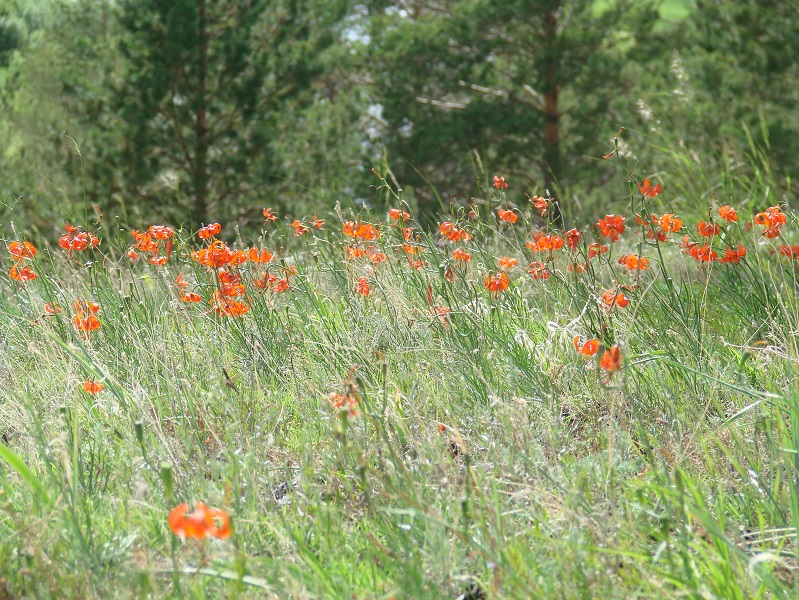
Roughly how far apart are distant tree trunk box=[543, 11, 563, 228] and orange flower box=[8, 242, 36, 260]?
33.1ft

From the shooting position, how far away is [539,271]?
2752mm

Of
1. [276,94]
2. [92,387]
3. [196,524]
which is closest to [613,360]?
[196,524]

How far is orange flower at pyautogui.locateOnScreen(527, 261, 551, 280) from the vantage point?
105 inches

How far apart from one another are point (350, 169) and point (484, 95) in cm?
314

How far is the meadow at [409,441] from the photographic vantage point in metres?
1.56

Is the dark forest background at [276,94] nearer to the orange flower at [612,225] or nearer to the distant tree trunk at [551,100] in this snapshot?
the distant tree trunk at [551,100]

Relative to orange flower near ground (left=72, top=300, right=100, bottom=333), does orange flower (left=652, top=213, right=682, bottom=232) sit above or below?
above

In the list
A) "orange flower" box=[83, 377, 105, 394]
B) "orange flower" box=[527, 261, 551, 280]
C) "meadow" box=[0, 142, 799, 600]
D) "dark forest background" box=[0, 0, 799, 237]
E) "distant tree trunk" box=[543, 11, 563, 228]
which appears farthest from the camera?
"distant tree trunk" box=[543, 11, 563, 228]

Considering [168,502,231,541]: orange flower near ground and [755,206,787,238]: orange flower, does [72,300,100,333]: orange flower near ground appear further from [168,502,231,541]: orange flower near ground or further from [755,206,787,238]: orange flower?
[755,206,787,238]: orange flower

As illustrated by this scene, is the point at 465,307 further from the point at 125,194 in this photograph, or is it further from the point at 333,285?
the point at 125,194

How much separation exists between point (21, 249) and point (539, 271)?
1632 mm

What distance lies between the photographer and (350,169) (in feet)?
37.2

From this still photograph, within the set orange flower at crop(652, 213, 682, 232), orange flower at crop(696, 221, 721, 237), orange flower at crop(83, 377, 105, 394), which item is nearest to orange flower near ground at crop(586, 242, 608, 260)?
orange flower at crop(652, 213, 682, 232)

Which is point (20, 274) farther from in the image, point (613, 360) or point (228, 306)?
point (613, 360)
